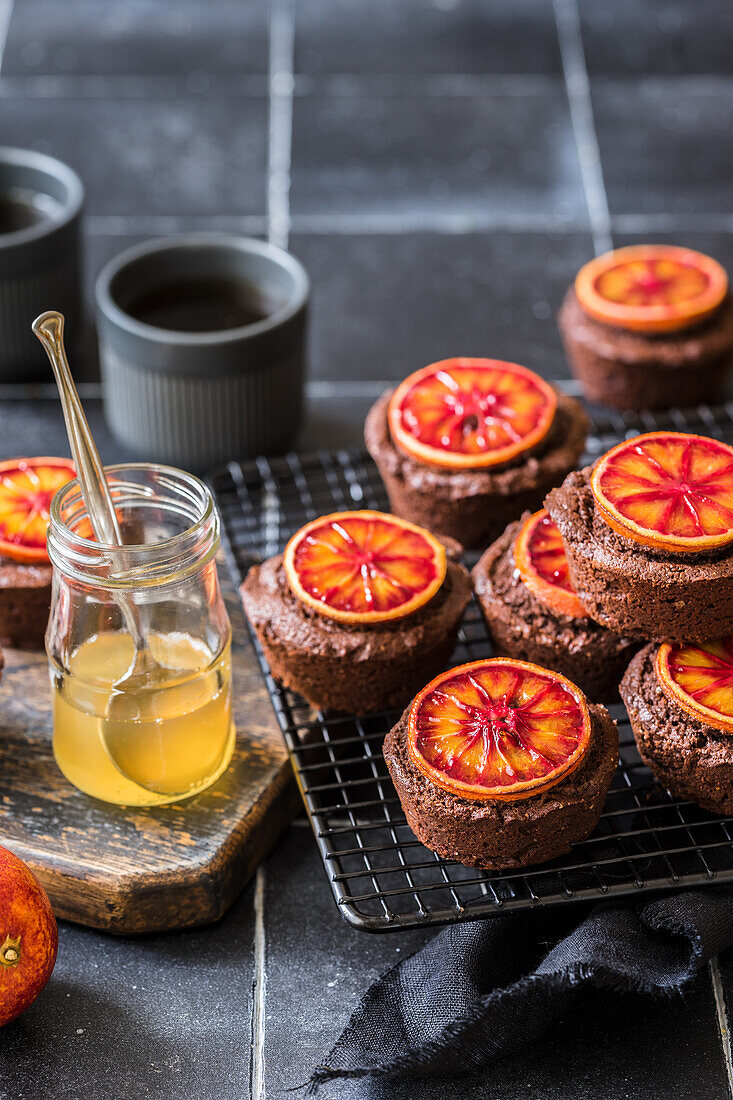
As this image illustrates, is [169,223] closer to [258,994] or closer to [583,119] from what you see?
[583,119]

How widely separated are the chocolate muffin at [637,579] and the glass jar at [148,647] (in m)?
0.56

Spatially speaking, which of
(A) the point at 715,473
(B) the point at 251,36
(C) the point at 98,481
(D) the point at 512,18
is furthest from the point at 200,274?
(D) the point at 512,18

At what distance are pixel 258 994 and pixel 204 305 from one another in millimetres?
1695

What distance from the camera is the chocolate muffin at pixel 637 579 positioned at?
198 centimetres

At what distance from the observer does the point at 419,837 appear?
6.66ft

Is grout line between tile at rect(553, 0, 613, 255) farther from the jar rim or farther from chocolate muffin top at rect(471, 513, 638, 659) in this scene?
the jar rim

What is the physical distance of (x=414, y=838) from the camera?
2.26 metres

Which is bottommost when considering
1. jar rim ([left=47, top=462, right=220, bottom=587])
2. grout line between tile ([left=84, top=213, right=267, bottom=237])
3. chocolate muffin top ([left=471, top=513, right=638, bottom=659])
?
grout line between tile ([left=84, top=213, right=267, bottom=237])

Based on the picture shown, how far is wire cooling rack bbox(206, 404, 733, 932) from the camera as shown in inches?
78.1

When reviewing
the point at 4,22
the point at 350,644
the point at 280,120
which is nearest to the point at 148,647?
the point at 350,644

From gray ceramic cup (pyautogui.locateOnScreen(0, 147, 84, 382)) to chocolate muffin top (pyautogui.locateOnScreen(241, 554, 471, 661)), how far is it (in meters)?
1.34

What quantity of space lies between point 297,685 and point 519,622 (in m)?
0.39

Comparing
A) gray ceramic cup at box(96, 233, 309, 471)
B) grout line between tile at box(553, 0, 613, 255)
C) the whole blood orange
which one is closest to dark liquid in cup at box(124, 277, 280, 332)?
gray ceramic cup at box(96, 233, 309, 471)

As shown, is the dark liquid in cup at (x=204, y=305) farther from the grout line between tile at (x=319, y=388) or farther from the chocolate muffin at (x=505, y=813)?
the chocolate muffin at (x=505, y=813)
